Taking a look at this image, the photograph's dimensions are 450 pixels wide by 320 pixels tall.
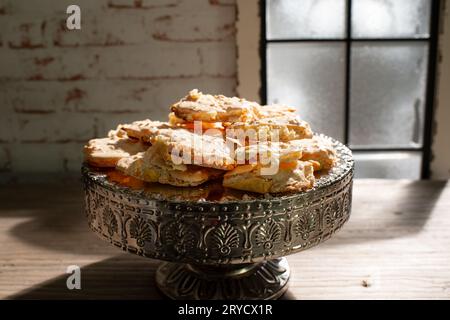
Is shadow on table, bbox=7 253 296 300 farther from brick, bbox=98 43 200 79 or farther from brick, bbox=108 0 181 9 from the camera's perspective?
brick, bbox=108 0 181 9

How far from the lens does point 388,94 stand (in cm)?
157

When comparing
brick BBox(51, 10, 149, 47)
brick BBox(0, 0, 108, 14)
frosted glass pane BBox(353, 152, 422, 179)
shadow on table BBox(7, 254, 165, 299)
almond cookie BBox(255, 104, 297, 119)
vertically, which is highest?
brick BBox(0, 0, 108, 14)

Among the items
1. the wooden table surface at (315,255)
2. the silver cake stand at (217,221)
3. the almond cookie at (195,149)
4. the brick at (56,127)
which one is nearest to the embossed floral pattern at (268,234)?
the silver cake stand at (217,221)

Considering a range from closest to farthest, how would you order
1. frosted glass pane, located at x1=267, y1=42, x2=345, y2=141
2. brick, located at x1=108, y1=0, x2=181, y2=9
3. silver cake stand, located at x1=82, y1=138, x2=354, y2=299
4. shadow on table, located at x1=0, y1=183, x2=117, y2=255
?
silver cake stand, located at x1=82, y1=138, x2=354, y2=299 < shadow on table, located at x1=0, y1=183, x2=117, y2=255 < brick, located at x1=108, y1=0, x2=181, y2=9 < frosted glass pane, located at x1=267, y1=42, x2=345, y2=141

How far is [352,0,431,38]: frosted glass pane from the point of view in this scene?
1.49 meters

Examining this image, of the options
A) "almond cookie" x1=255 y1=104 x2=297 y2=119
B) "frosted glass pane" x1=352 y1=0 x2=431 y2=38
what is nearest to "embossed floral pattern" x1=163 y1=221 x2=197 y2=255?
"almond cookie" x1=255 y1=104 x2=297 y2=119

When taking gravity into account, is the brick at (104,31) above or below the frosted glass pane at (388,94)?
above

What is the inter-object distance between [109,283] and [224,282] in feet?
0.73

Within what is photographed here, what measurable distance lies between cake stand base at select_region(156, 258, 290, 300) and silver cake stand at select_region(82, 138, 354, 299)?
0.45 feet

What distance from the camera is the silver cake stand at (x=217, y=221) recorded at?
780 millimetres

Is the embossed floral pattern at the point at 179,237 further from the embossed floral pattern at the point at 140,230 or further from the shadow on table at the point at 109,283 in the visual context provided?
the shadow on table at the point at 109,283

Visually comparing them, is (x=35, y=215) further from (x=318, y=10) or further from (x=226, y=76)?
(x=318, y=10)

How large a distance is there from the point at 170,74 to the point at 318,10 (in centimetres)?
45

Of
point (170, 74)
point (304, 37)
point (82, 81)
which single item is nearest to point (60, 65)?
point (82, 81)
